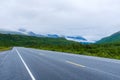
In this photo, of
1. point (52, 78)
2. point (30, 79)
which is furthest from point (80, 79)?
point (30, 79)

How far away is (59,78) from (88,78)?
127 centimetres

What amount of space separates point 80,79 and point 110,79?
1.16 metres

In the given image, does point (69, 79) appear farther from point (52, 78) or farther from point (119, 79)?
point (119, 79)

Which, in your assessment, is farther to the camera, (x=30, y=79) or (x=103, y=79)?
(x=30, y=79)

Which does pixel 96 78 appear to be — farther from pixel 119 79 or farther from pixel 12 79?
pixel 12 79

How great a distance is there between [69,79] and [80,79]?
0.47 meters

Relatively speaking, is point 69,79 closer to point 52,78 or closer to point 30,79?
point 52,78

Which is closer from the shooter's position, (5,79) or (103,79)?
(103,79)

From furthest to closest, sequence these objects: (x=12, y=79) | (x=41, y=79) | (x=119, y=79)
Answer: (x=12, y=79), (x=41, y=79), (x=119, y=79)

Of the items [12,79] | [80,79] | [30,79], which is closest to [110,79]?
[80,79]

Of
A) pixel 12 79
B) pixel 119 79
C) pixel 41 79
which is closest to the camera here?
pixel 119 79

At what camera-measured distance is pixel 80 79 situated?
40.3 feet

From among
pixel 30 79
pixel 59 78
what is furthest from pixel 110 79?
pixel 30 79

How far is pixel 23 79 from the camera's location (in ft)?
44.5
